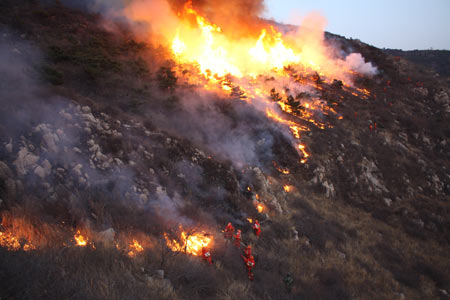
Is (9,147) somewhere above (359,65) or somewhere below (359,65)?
below

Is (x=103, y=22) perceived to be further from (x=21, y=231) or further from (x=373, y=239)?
(x=373, y=239)

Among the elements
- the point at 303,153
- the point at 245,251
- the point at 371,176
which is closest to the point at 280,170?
the point at 303,153

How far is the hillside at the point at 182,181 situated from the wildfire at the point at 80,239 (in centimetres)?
4

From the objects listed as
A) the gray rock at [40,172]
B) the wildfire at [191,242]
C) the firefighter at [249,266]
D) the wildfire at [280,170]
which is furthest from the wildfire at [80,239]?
the wildfire at [280,170]

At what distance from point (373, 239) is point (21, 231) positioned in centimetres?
1173

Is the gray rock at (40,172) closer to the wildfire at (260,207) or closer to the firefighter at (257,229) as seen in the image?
the firefighter at (257,229)

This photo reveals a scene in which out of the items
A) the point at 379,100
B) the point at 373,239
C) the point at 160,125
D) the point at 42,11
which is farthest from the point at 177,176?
the point at 379,100

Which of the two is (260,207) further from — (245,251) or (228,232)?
(245,251)

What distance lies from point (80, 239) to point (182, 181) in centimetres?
398

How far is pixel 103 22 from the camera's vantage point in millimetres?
19641

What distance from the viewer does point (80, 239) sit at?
433 centimetres

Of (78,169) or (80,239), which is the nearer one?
(80,239)

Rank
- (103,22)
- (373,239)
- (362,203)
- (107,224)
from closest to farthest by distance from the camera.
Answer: (107,224) < (373,239) < (362,203) < (103,22)

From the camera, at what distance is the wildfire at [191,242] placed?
5472mm
